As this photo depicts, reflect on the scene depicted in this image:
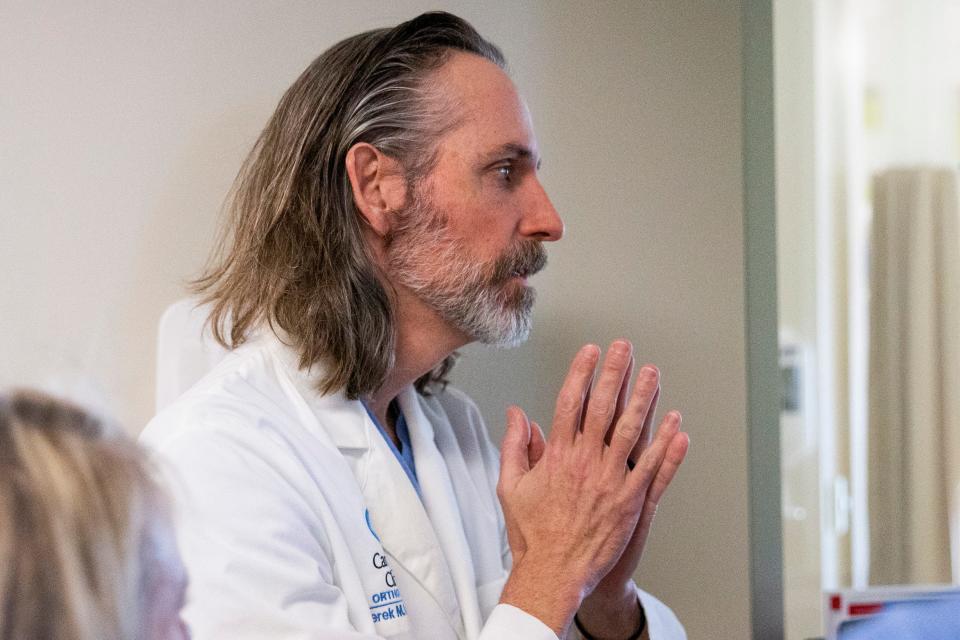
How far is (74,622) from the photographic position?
0.45m

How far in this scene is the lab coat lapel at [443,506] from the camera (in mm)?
1159

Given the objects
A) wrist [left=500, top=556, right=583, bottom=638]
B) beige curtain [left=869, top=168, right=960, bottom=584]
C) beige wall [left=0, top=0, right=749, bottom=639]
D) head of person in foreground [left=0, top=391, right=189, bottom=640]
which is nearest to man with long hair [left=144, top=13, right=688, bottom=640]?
wrist [left=500, top=556, right=583, bottom=638]

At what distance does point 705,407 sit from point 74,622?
1.17 meters

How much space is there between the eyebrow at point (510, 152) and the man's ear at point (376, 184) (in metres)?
0.11

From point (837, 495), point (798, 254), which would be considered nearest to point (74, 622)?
point (798, 254)

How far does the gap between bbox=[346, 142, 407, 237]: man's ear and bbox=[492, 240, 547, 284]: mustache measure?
144mm

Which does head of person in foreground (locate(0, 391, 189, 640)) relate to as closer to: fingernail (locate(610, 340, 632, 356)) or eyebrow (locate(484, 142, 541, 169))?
fingernail (locate(610, 340, 632, 356))

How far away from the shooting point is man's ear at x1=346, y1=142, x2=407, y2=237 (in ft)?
4.00

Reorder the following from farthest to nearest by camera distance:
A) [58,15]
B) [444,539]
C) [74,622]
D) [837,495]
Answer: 1. [837,495]
2. [58,15]
3. [444,539]
4. [74,622]

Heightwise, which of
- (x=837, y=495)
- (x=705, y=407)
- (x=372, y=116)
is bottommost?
(x=837, y=495)

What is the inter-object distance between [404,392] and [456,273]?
0.64 ft

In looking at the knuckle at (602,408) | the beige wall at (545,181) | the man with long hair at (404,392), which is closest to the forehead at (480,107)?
the man with long hair at (404,392)

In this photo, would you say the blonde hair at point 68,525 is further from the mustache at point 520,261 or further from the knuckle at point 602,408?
the mustache at point 520,261

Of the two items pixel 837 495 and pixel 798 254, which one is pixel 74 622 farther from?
pixel 837 495
